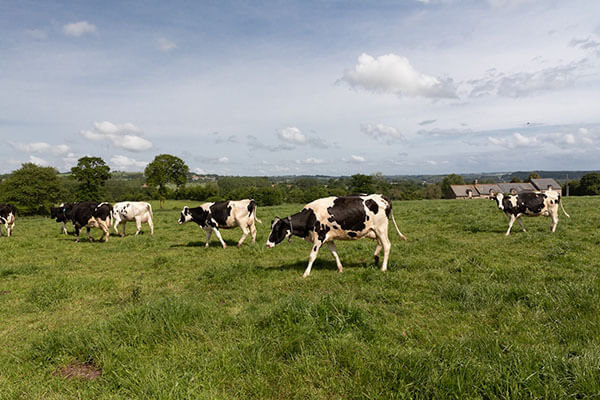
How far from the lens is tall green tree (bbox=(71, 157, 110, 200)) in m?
54.1

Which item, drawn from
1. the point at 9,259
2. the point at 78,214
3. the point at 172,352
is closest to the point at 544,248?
the point at 172,352

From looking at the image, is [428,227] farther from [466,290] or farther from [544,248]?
[466,290]

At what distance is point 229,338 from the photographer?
4.32m

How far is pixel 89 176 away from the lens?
54969 mm

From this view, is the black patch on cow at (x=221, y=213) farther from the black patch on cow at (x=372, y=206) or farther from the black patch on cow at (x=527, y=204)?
the black patch on cow at (x=527, y=204)

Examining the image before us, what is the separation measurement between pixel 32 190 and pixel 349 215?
69478 mm

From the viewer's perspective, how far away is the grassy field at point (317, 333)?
3.12 metres

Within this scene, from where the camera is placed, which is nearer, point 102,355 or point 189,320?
point 102,355

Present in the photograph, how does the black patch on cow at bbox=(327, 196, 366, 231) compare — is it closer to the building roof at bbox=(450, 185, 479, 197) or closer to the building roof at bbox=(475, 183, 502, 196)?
the building roof at bbox=(450, 185, 479, 197)

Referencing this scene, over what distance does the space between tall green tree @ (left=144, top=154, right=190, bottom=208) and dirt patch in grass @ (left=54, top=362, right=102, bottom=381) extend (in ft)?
186

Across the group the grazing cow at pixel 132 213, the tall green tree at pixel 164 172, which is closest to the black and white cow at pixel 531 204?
the grazing cow at pixel 132 213

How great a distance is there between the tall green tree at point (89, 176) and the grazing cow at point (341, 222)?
59.1 meters

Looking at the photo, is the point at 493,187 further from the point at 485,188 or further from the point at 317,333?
the point at 317,333

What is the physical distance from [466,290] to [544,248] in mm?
6504
